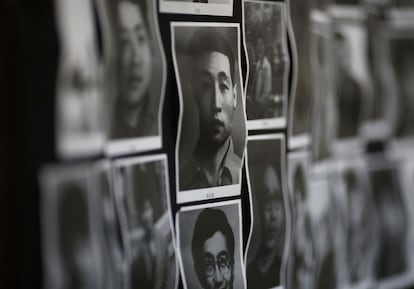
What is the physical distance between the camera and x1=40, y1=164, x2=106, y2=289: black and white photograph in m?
0.81

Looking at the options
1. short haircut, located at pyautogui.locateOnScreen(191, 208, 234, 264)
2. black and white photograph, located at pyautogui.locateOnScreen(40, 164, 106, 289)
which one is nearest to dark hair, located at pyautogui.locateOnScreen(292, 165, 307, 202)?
short haircut, located at pyautogui.locateOnScreen(191, 208, 234, 264)

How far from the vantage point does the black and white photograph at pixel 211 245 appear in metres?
1.01

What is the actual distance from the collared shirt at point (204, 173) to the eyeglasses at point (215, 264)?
0.41 ft

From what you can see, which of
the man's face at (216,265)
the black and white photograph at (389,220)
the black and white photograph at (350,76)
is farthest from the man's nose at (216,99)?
the black and white photograph at (389,220)

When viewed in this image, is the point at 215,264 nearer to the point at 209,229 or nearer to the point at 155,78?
the point at 209,229

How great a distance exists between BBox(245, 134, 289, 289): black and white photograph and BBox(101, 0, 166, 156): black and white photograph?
Result: 0.23 metres

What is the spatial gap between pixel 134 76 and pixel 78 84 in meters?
0.11

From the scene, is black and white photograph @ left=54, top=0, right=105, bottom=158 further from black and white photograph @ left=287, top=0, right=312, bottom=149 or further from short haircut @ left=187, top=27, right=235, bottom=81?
black and white photograph @ left=287, top=0, right=312, bottom=149

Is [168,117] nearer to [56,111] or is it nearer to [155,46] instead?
[155,46]

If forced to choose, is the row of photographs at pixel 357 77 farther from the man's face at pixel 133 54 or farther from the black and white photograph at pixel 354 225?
the man's face at pixel 133 54

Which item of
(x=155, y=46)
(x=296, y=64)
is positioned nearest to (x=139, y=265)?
(x=155, y=46)

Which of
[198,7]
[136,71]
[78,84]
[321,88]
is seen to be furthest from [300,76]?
[78,84]

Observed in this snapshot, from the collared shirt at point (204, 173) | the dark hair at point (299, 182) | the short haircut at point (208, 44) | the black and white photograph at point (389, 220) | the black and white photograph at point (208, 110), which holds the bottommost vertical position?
the black and white photograph at point (389, 220)

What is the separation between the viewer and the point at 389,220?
1477 millimetres
